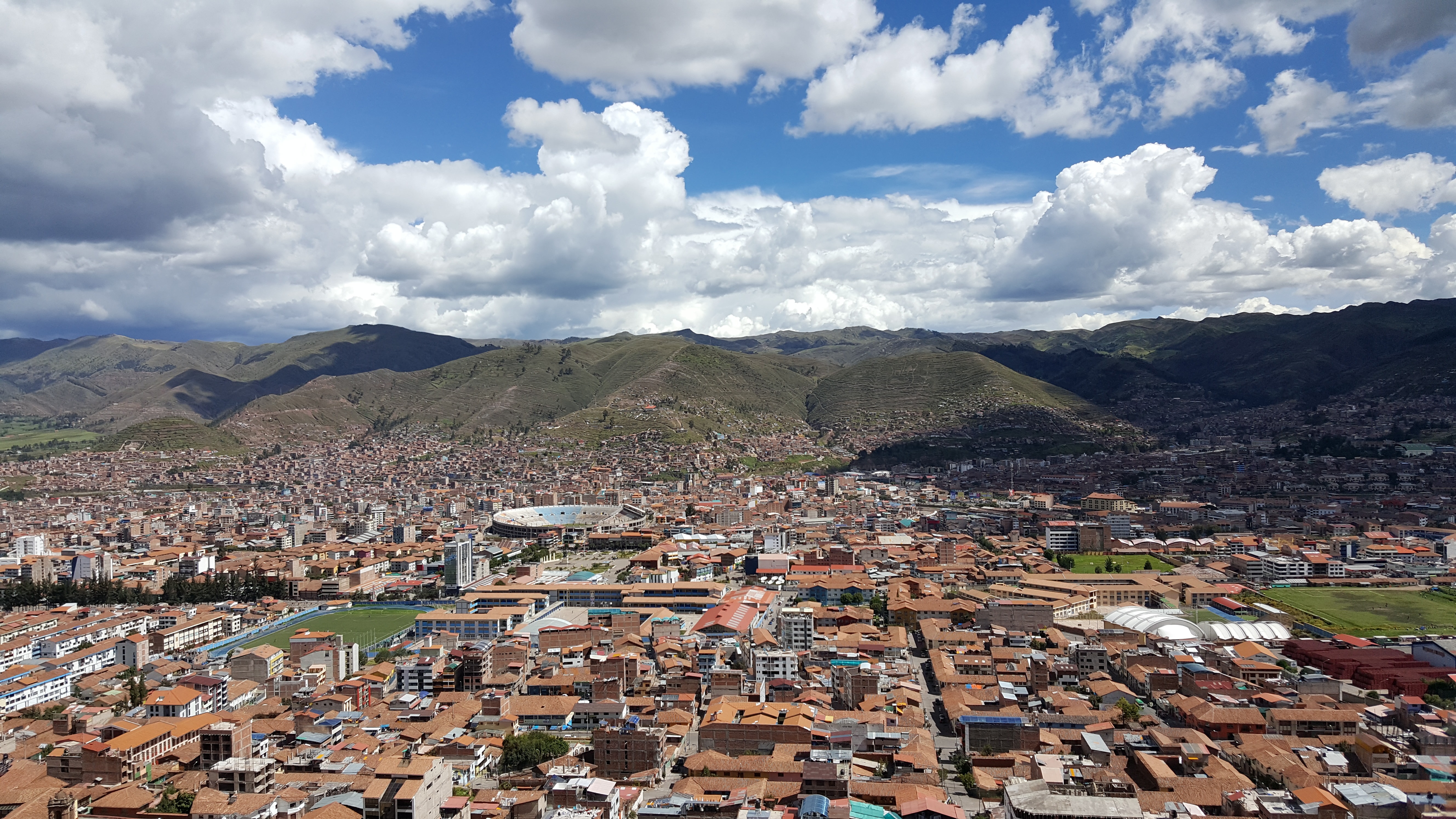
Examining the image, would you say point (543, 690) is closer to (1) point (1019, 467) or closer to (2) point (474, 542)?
(2) point (474, 542)

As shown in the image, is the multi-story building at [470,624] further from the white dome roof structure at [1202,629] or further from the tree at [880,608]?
the white dome roof structure at [1202,629]

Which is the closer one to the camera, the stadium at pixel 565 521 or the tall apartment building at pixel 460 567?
the tall apartment building at pixel 460 567

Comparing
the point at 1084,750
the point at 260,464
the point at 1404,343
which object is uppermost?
the point at 1404,343

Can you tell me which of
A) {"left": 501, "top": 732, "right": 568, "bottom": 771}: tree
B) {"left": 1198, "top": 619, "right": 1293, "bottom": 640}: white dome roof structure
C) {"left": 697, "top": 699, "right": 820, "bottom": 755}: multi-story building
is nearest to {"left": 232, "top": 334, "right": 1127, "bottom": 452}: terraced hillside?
{"left": 1198, "top": 619, "right": 1293, "bottom": 640}: white dome roof structure

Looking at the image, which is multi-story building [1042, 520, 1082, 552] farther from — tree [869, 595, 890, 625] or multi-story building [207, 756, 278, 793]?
multi-story building [207, 756, 278, 793]

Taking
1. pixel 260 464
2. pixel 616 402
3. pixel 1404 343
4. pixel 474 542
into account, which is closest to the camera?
pixel 474 542

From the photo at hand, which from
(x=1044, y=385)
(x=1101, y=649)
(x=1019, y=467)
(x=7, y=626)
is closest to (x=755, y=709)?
(x=1101, y=649)

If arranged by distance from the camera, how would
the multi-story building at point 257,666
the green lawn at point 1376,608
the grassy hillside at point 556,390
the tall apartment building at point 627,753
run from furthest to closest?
1. the grassy hillside at point 556,390
2. the green lawn at point 1376,608
3. the multi-story building at point 257,666
4. the tall apartment building at point 627,753

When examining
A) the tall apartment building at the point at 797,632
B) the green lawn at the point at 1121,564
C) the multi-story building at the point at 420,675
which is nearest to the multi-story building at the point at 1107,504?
the green lawn at the point at 1121,564
